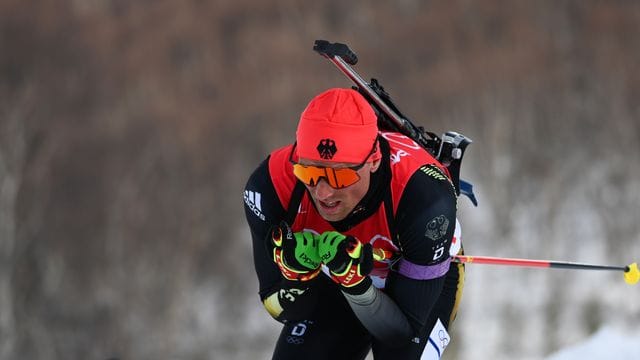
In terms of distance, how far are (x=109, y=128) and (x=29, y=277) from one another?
3.24m

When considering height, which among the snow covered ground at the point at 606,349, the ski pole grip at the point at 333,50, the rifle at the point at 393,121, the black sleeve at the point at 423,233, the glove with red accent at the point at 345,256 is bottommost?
the glove with red accent at the point at 345,256

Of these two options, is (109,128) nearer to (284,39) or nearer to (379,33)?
(284,39)

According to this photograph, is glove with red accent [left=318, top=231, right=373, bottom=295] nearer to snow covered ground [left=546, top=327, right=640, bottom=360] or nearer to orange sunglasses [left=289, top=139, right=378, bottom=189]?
orange sunglasses [left=289, top=139, right=378, bottom=189]

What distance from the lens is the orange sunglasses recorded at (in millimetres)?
3768

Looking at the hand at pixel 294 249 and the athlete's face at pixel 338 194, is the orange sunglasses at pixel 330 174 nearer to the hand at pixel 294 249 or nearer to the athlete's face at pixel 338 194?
the athlete's face at pixel 338 194

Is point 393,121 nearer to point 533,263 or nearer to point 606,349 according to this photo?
point 533,263

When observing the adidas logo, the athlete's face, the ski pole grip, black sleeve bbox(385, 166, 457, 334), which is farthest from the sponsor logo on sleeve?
the ski pole grip

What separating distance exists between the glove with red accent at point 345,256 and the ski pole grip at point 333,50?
1317 mm

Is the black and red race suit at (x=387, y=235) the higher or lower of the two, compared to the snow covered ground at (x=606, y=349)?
lower

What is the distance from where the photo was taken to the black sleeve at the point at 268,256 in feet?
13.4

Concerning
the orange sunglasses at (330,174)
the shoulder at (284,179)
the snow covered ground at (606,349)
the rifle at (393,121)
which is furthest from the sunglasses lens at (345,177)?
the snow covered ground at (606,349)

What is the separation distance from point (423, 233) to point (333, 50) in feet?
4.25

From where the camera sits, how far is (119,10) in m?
19.1

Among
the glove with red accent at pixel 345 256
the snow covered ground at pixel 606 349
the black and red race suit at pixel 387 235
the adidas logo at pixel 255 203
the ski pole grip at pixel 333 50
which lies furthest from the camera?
the snow covered ground at pixel 606 349
